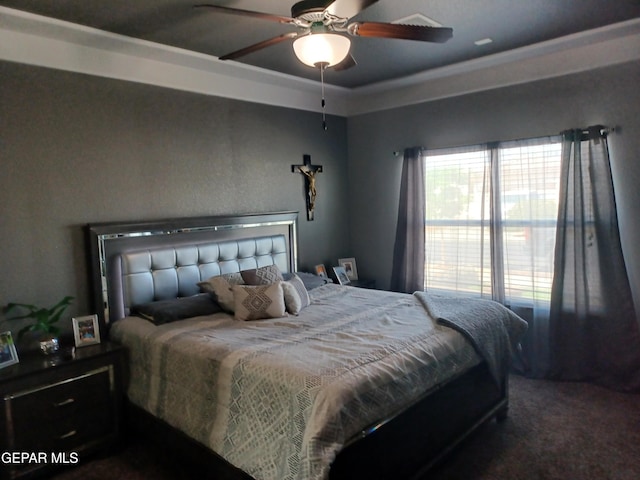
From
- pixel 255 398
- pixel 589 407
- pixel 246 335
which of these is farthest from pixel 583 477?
pixel 246 335

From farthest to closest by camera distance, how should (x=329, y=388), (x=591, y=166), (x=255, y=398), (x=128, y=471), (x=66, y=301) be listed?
(x=591, y=166)
(x=66, y=301)
(x=128, y=471)
(x=255, y=398)
(x=329, y=388)

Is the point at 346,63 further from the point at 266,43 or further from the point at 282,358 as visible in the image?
the point at 282,358

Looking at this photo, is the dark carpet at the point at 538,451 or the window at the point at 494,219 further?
the window at the point at 494,219

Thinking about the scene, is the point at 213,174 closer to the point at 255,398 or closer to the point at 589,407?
the point at 255,398

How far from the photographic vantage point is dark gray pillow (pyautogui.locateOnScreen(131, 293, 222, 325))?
10.1 ft

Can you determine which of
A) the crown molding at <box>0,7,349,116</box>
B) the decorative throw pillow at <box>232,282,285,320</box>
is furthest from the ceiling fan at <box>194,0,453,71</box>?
the decorative throw pillow at <box>232,282,285,320</box>

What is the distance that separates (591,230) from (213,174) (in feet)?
10.5

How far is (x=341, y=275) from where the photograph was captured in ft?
16.0

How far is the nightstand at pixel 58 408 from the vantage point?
2.41 m

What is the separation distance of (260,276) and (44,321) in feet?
4.86

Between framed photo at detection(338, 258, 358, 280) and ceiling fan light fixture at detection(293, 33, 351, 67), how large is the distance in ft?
9.92

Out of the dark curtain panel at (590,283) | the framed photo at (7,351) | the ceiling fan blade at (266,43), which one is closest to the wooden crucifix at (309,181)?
the ceiling fan blade at (266,43)

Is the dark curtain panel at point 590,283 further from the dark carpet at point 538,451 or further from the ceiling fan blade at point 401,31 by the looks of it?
the ceiling fan blade at point 401,31

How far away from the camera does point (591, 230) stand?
364cm
